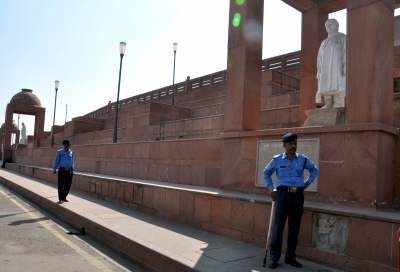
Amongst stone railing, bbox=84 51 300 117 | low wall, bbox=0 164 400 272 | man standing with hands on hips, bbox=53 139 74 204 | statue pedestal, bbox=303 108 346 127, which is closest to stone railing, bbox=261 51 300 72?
stone railing, bbox=84 51 300 117

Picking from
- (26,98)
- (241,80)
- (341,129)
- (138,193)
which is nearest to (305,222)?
(341,129)

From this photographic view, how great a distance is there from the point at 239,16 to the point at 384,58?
11.3 feet

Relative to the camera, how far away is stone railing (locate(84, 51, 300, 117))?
18.3 m

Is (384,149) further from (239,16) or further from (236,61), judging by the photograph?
(239,16)

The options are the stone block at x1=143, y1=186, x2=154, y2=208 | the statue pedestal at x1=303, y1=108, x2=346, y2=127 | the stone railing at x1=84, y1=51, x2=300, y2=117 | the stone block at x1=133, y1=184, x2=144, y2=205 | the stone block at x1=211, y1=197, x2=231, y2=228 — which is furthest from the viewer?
the stone railing at x1=84, y1=51, x2=300, y2=117

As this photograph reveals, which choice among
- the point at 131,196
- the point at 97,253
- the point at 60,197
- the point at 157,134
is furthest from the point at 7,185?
the point at 97,253

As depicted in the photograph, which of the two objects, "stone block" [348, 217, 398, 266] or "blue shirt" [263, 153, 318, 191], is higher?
"blue shirt" [263, 153, 318, 191]

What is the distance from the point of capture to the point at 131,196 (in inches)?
387

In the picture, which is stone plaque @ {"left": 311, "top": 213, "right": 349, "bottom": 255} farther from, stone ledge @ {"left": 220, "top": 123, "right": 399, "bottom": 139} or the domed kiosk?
the domed kiosk

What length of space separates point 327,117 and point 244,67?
2036 millimetres

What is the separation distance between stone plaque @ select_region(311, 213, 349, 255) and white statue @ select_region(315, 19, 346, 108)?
3347 millimetres

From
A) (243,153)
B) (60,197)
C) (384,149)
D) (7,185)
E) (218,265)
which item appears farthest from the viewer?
(7,185)

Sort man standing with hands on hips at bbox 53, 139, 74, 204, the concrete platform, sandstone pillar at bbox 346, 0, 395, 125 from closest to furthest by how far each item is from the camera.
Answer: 1. the concrete platform
2. sandstone pillar at bbox 346, 0, 395, 125
3. man standing with hands on hips at bbox 53, 139, 74, 204

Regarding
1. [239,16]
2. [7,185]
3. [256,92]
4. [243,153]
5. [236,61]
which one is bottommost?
[7,185]
